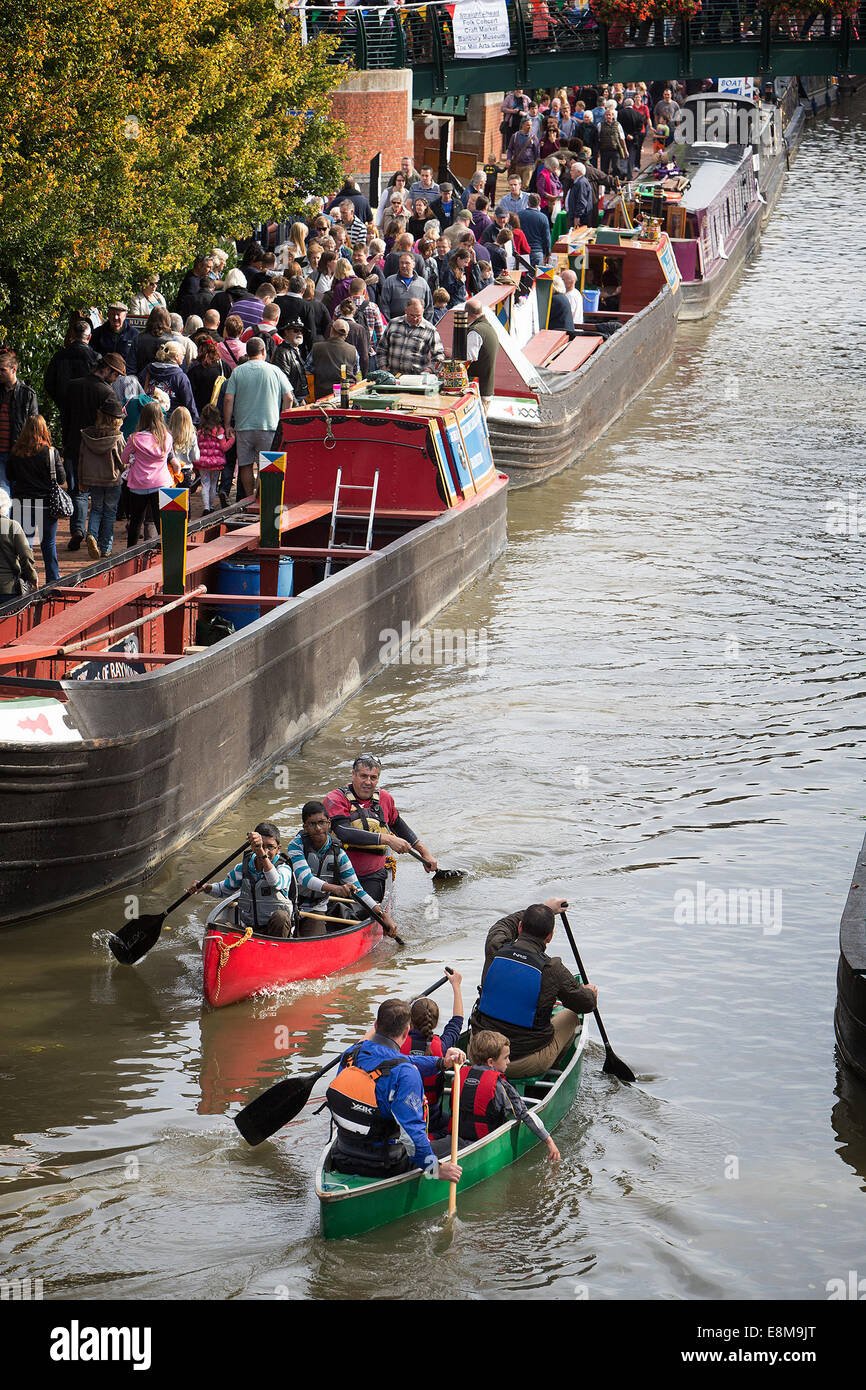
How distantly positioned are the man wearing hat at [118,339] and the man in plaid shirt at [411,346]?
9.61ft

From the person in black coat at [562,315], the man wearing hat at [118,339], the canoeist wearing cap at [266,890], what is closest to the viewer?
the canoeist wearing cap at [266,890]

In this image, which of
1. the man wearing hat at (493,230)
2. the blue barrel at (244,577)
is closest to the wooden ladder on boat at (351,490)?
the blue barrel at (244,577)

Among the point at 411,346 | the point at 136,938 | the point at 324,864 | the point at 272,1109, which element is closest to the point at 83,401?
the point at 411,346

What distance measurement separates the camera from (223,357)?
62.2ft

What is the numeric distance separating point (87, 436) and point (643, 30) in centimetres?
2489

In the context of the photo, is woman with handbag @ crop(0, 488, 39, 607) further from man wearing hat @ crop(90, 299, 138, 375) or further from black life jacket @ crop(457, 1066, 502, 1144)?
black life jacket @ crop(457, 1066, 502, 1144)

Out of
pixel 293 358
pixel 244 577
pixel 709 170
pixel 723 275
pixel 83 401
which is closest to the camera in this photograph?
pixel 244 577

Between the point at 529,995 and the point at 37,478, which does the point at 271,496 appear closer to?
the point at 37,478

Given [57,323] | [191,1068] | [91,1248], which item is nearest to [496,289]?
[57,323]

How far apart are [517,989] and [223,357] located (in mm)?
10554

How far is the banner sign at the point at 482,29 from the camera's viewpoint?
35.7m

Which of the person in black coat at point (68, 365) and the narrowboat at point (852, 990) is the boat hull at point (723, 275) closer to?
the person in black coat at point (68, 365)

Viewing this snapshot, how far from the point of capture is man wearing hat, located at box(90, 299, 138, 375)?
731 inches

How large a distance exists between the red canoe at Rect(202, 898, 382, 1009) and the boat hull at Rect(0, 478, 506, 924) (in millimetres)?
1219
